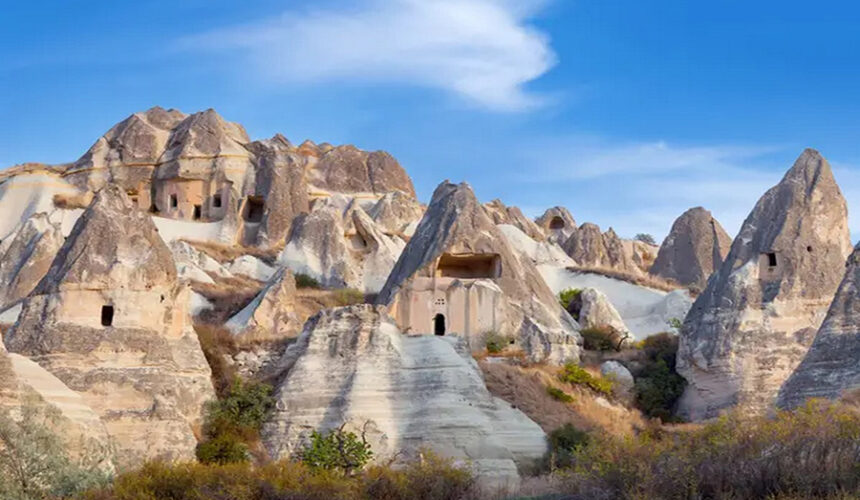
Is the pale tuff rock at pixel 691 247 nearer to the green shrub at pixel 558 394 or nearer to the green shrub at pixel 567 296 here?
the green shrub at pixel 567 296

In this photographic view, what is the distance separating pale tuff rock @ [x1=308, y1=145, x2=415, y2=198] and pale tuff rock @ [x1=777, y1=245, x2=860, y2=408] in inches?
1670

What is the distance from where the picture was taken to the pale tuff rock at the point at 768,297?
107 ft

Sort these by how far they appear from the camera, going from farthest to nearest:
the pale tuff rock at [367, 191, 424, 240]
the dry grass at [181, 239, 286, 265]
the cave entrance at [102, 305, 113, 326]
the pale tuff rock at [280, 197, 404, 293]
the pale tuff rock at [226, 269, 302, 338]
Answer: the pale tuff rock at [367, 191, 424, 240]
the dry grass at [181, 239, 286, 265]
the pale tuff rock at [280, 197, 404, 293]
the pale tuff rock at [226, 269, 302, 338]
the cave entrance at [102, 305, 113, 326]

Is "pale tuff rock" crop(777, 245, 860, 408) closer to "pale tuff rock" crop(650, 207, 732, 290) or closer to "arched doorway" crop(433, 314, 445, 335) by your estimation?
"arched doorway" crop(433, 314, 445, 335)

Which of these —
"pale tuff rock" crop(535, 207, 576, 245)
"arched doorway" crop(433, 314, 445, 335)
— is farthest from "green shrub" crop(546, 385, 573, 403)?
"pale tuff rock" crop(535, 207, 576, 245)

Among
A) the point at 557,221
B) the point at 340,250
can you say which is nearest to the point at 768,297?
the point at 340,250

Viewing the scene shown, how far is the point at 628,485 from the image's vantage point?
57.9ft

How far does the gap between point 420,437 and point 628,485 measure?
23.2 feet

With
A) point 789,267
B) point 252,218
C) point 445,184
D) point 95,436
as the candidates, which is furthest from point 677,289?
point 95,436

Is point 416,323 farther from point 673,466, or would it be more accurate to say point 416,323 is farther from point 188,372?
point 673,466

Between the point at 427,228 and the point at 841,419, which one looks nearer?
the point at 841,419

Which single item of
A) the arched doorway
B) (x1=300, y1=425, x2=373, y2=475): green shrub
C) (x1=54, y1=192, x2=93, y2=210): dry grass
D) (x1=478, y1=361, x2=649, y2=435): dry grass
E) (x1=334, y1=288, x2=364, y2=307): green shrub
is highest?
(x1=54, y1=192, x2=93, y2=210): dry grass

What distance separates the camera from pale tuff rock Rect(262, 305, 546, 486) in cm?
2419

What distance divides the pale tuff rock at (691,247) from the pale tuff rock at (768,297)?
26686mm
